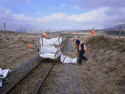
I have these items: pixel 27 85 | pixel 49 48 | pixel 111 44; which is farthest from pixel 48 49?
pixel 111 44

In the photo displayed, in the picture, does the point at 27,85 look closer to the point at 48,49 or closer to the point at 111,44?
the point at 48,49

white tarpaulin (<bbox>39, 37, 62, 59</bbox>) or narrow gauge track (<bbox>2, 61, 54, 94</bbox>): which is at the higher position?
white tarpaulin (<bbox>39, 37, 62, 59</bbox>)

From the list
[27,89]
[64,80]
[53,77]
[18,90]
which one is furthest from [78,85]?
[18,90]

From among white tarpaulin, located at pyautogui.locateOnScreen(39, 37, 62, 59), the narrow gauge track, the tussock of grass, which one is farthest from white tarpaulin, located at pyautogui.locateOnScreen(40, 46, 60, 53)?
the tussock of grass

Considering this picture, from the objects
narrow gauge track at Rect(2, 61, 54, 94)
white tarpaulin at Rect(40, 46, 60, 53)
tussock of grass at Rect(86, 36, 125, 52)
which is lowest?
narrow gauge track at Rect(2, 61, 54, 94)

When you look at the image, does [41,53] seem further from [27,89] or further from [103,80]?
[103,80]

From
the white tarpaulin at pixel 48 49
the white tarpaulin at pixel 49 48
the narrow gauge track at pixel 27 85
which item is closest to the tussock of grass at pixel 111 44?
the white tarpaulin at pixel 49 48

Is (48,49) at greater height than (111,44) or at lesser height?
lesser

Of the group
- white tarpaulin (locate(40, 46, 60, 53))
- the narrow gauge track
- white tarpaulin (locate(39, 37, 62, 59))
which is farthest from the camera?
white tarpaulin (locate(40, 46, 60, 53))

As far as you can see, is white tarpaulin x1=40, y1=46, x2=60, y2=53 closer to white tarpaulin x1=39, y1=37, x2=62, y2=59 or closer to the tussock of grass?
white tarpaulin x1=39, y1=37, x2=62, y2=59

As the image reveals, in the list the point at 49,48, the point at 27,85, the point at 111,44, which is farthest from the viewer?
the point at 111,44

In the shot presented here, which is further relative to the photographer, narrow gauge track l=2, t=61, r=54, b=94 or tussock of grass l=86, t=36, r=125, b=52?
tussock of grass l=86, t=36, r=125, b=52

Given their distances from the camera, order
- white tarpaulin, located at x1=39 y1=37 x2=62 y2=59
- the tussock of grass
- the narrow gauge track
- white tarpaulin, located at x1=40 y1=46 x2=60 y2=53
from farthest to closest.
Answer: white tarpaulin, located at x1=40 y1=46 x2=60 y2=53
white tarpaulin, located at x1=39 y1=37 x2=62 y2=59
the tussock of grass
the narrow gauge track

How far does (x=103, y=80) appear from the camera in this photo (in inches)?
196
